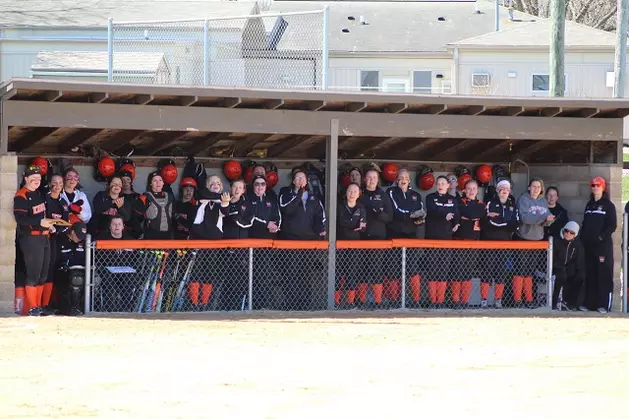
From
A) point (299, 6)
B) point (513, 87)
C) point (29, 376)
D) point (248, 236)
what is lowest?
point (29, 376)

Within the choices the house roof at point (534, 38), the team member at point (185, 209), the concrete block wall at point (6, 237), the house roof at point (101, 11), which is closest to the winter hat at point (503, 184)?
the team member at point (185, 209)

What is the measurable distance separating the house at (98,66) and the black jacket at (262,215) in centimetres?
350

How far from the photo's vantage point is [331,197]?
15.3m

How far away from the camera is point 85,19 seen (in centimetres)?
2561

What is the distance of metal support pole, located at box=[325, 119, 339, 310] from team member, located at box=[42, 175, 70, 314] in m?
3.06

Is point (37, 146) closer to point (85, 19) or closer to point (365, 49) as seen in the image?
point (85, 19)

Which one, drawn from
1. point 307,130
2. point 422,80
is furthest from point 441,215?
point 422,80

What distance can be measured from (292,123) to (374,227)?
159cm

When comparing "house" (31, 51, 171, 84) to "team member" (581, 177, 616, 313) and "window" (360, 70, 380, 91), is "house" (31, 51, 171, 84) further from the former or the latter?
"window" (360, 70, 380, 91)

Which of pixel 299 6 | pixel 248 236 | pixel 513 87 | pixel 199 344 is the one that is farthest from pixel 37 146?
pixel 299 6

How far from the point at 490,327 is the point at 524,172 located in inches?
164

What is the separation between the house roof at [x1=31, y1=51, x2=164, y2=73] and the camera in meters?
18.5

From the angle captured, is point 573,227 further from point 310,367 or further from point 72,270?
point 72,270

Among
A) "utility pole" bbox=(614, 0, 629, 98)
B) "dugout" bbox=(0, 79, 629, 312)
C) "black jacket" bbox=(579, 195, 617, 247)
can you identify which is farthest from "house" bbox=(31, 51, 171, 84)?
"utility pole" bbox=(614, 0, 629, 98)
